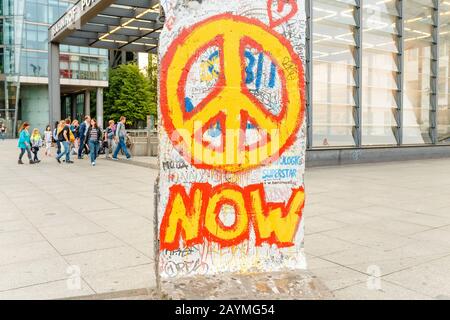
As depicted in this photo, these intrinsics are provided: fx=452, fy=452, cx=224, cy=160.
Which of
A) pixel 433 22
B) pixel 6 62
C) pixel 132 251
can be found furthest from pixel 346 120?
pixel 6 62

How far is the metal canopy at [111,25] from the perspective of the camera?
58.8 ft

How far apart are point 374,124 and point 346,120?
160cm

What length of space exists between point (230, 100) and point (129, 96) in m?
55.2

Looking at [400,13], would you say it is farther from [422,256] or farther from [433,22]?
[422,256]

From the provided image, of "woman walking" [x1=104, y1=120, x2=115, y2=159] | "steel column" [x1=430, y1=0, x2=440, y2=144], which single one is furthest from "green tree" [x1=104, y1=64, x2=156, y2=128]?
"steel column" [x1=430, y1=0, x2=440, y2=144]

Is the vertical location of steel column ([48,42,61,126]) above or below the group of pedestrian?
above

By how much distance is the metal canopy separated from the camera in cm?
1792

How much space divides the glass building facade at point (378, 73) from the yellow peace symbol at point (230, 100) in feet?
36.7

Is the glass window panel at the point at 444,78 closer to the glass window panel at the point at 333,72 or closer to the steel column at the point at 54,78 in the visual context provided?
the glass window panel at the point at 333,72

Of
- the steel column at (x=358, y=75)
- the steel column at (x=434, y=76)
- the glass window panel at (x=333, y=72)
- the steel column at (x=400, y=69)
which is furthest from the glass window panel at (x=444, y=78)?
Answer: the glass window panel at (x=333, y=72)

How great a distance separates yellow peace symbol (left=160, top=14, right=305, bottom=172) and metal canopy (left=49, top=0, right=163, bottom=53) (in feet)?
48.2

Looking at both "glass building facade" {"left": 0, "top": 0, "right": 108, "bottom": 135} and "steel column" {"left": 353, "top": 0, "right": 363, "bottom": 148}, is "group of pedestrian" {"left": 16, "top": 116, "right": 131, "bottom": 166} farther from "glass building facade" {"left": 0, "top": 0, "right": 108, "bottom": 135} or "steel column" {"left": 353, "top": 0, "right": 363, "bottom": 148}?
"glass building facade" {"left": 0, "top": 0, "right": 108, "bottom": 135}

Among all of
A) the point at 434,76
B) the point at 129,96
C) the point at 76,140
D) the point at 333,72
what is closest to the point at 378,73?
the point at 333,72

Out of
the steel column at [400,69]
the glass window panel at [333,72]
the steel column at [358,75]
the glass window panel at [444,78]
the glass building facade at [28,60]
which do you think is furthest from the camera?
the glass building facade at [28,60]
